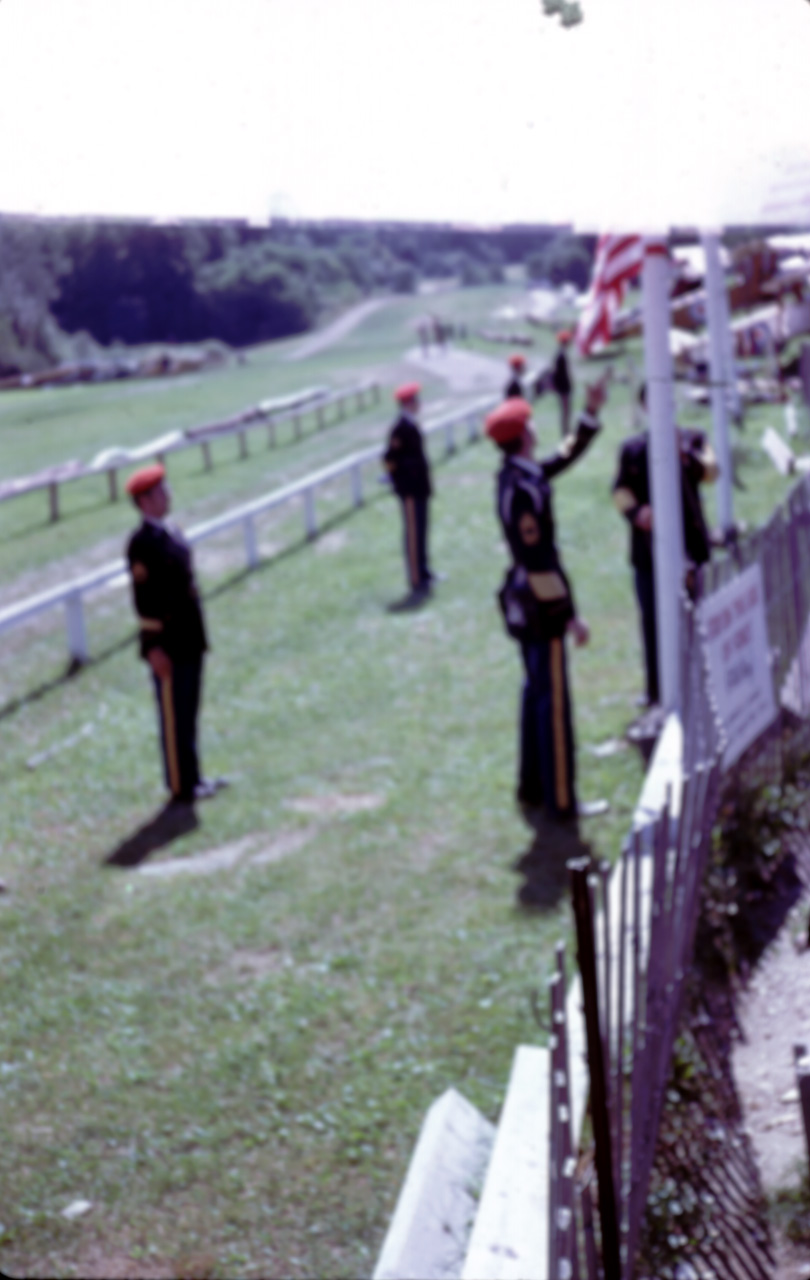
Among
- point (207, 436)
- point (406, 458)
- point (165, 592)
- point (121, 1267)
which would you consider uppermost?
point (207, 436)

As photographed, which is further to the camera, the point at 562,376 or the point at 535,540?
the point at 562,376

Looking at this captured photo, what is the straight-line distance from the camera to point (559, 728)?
22.0 feet

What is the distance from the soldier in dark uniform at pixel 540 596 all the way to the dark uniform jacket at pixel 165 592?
175cm

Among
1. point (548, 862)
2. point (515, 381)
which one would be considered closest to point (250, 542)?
point (515, 381)

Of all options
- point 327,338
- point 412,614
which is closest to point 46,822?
point 412,614

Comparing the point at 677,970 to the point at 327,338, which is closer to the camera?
the point at 677,970

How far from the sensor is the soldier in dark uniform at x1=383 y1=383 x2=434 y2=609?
12.6 metres

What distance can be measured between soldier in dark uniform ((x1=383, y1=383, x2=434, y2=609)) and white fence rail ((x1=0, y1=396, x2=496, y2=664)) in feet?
6.88

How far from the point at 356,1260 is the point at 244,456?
13.7 metres

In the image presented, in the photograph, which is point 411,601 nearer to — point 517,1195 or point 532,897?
point 532,897

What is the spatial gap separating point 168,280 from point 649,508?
2806mm

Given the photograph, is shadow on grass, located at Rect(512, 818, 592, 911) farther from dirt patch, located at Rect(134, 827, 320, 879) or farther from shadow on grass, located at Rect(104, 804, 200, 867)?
shadow on grass, located at Rect(104, 804, 200, 867)

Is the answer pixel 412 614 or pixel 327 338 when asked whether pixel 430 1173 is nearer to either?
pixel 412 614

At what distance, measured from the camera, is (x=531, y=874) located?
20.6 feet
